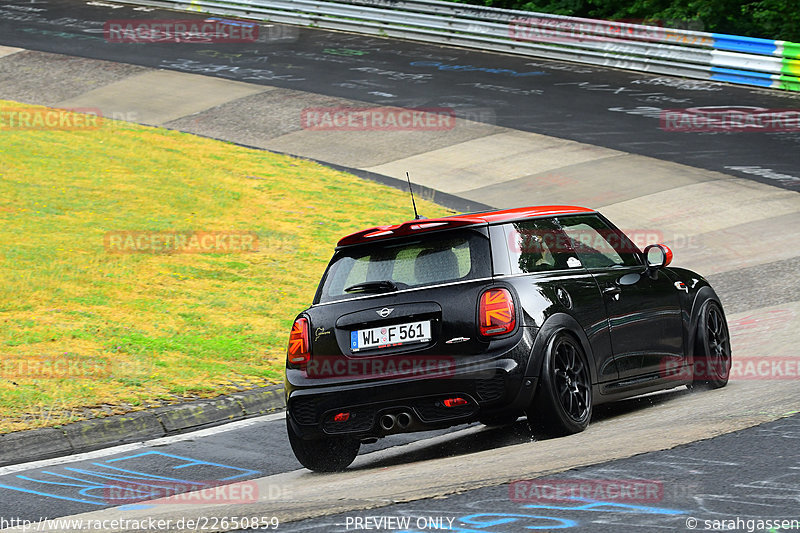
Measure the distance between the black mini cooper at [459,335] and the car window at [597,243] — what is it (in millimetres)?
33

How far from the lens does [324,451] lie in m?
7.36

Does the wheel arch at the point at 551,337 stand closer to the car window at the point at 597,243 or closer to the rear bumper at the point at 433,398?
the rear bumper at the point at 433,398

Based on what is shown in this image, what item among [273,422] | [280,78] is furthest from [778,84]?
[273,422]

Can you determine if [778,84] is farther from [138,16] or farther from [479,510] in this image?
[479,510]

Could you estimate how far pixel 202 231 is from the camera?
50.9 feet

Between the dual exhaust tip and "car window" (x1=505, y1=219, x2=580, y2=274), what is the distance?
43.5 inches

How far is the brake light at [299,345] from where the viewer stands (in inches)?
286

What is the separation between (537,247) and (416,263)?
2.77 ft

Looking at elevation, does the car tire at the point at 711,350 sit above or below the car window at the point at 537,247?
below

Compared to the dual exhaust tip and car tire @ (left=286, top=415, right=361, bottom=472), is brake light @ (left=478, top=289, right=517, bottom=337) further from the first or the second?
car tire @ (left=286, top=415, right=361, bottom=472)

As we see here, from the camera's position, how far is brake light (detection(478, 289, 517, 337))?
6.86 metres

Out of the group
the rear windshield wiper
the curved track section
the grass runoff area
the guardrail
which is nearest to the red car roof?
the rear windshield wiper

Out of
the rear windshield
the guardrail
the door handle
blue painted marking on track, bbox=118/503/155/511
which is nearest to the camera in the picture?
blue painted marking on track, bbox=118/503/155/511

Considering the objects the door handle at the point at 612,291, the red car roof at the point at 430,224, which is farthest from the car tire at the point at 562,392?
the red car roof at the point at 430,224
